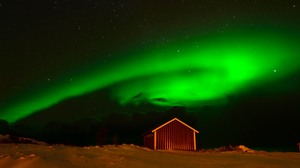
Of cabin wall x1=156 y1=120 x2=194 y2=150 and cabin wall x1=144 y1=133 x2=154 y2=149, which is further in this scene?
cabin wall x1=144 y1=133 x2=154 y2=149

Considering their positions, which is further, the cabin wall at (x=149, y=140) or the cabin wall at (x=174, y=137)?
the cabin wall at (x=149, y=140)

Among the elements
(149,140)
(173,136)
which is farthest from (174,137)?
(149,140)

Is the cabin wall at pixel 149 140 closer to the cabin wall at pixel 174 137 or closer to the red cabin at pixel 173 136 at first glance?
the red cabin at pixel 173 136

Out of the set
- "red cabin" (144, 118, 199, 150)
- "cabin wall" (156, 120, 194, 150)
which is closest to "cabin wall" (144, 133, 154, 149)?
"red cabin" (144, 118, 199, 150)

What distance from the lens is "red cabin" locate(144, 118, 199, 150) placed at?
35.5 meters

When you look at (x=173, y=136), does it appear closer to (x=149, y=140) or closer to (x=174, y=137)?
(x=174, y=137)

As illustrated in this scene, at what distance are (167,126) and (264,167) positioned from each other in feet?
79.3

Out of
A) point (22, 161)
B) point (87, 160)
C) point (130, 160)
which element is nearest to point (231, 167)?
point (130, 160)

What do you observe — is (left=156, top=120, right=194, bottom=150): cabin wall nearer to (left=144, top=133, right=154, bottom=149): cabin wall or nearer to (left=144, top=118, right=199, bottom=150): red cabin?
(left=144, top=118, right=199, bottom=150): red cabin

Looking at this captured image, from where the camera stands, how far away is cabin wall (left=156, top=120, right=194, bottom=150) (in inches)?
1400

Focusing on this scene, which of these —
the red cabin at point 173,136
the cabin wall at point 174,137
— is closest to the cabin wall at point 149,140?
the red cabin at point 173,136

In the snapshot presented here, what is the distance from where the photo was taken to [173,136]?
3597 centimetres

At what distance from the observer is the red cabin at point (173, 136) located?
35.5m

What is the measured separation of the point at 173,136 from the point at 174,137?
160mm
